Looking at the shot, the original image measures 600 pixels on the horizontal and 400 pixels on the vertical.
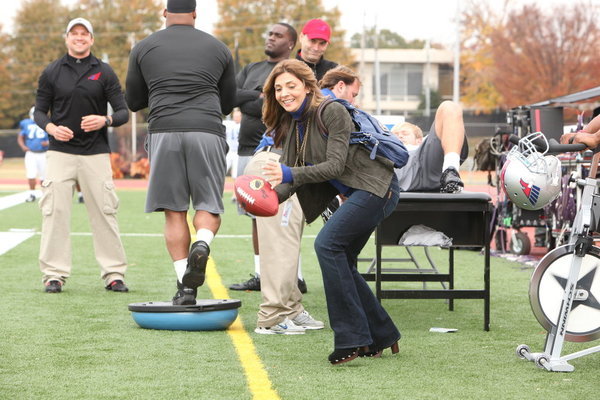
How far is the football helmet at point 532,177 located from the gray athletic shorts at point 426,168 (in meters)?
1.64

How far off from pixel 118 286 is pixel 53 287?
0.54 metres

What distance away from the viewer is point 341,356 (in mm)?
5719

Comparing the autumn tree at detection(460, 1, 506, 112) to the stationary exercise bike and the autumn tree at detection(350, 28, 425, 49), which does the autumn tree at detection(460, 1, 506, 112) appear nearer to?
the autumn tree at detection(350, 28, 425, 49)

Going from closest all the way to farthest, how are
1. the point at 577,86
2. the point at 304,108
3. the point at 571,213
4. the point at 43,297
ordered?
the point at 304,108 → the point at 43,297 → the point at 571,213 → the point at 577,86

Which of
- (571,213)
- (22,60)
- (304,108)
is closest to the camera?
(304,108)

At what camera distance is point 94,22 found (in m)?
75.9

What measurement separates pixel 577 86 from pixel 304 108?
175ft

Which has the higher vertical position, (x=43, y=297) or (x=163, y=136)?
(x=163, y=136)

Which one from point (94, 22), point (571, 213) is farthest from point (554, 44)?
point (571, 213)

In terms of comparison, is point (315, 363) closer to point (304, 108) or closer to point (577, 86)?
point (304, 108)

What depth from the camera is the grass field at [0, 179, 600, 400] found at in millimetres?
5094

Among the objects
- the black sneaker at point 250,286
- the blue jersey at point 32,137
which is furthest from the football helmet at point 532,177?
the blue jersey at point 32,137

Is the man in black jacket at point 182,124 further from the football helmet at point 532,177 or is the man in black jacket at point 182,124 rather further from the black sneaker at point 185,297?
the football helmet at point 532,177

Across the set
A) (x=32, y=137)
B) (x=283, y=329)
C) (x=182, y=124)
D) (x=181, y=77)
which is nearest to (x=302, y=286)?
(x=283, y=329)
